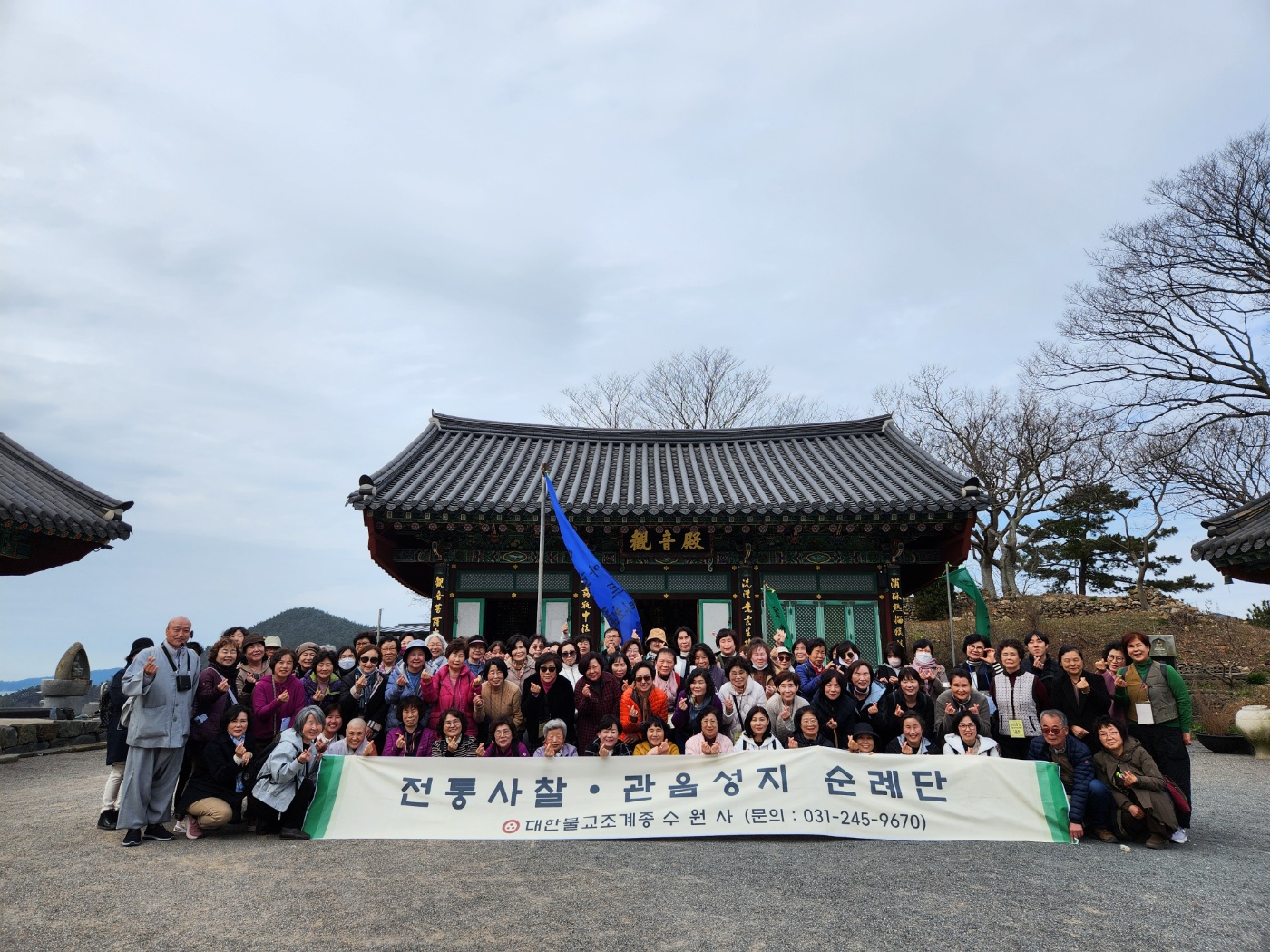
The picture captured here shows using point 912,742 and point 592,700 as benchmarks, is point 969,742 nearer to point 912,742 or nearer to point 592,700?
point 912,742

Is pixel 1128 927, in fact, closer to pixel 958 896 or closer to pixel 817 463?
pixel 958 896

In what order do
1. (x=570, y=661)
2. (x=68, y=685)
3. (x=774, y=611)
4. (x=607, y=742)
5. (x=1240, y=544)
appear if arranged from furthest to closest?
(x=68, y=685), (x=774, y=611), (x=1240, y=544), (x=570, y=661), (x=607, y=742)

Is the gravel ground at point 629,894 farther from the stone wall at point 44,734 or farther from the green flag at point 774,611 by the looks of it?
the stone wall at point 44,734

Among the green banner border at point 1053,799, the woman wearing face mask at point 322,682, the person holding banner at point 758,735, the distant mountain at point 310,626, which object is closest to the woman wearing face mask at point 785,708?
the person holding banner at point 758,735

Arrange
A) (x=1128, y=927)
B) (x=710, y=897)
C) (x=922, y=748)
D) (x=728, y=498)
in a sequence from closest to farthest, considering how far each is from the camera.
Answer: (x=1128, y=927), (x=710, y=897), (x=922, y=748), (x=728, y=498)

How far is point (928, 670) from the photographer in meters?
7.96

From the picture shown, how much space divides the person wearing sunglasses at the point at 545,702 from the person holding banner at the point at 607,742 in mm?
271

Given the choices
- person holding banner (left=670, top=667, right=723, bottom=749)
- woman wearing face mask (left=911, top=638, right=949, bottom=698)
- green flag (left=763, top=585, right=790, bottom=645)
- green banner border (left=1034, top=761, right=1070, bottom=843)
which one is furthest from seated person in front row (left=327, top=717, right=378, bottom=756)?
green flag (left=763, top=585, right=790, bottom=645)

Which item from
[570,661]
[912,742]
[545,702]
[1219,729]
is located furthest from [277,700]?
[1219,729]

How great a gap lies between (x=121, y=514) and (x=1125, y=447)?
26750mm

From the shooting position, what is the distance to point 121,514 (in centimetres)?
1151

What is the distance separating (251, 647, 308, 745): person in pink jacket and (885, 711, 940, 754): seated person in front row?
4.90m

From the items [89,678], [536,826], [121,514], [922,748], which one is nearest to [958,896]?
[922,748]

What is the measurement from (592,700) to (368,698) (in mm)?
1963
